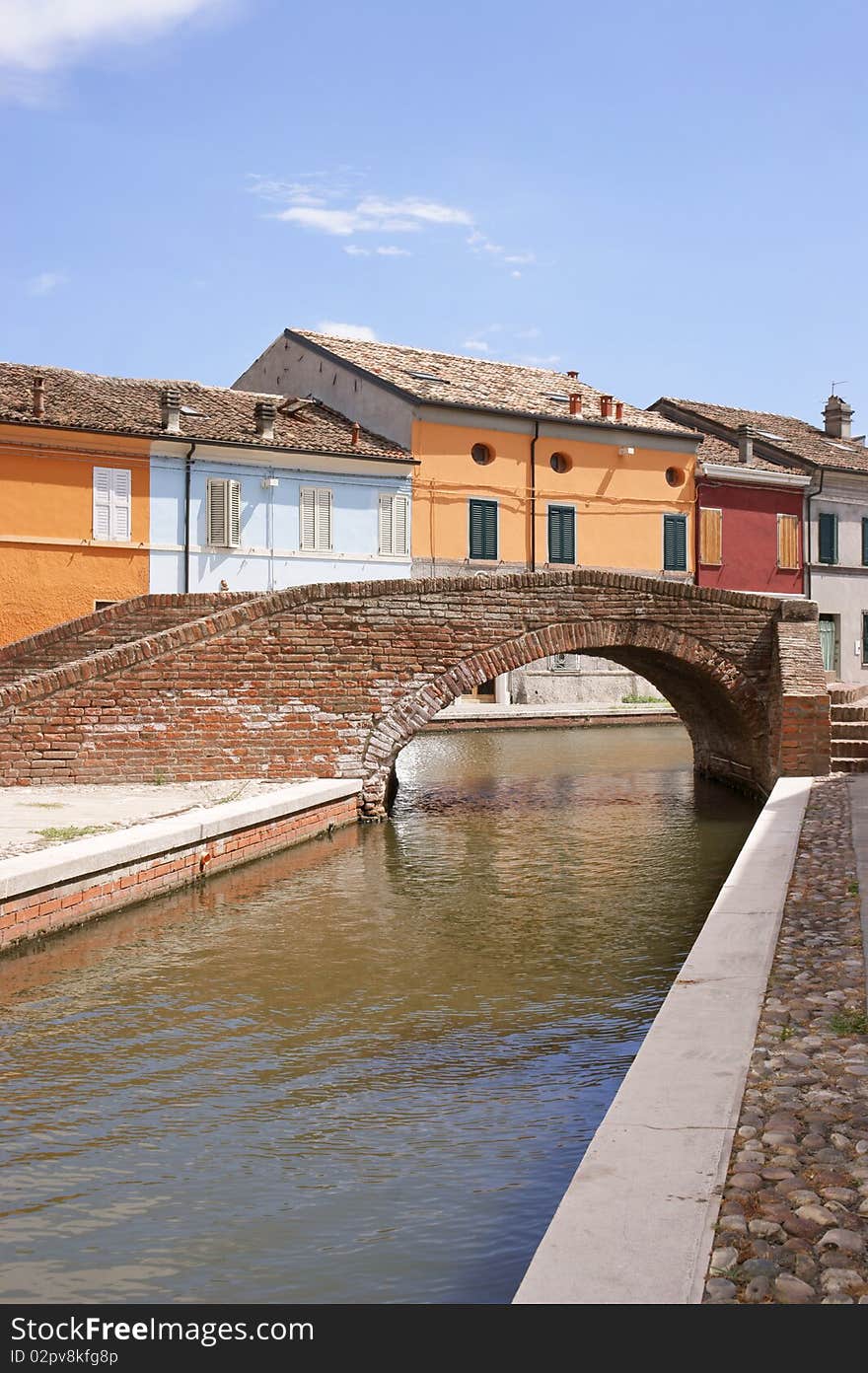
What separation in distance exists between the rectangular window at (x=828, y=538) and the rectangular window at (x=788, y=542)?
0.86 m

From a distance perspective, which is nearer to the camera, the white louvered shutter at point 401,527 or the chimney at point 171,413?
the chimney at point 171,413

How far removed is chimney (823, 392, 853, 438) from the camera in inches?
1487

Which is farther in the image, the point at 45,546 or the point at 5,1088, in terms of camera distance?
the point at 45,546

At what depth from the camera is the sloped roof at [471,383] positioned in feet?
92.5

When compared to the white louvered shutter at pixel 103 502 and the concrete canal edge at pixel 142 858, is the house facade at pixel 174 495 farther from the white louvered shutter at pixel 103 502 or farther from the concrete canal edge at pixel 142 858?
the concrete canal edge at pixel 142 858

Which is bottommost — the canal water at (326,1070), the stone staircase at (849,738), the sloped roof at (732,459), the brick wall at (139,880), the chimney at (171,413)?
the canal water at (326,1070)

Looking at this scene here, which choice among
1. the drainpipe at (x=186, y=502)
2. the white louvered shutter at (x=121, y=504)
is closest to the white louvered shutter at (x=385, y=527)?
the drainpipe at (x=186, y=502)

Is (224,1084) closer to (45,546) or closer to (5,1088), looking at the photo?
(5,1088)

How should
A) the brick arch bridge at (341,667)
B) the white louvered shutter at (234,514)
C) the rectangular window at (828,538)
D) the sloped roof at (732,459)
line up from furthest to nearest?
1. the rectangular window at (828,538)
2. the sloped roof at (732,459)
3. the white louvered shutter at (234,514)
4. the brick arch bridge at (341,667)

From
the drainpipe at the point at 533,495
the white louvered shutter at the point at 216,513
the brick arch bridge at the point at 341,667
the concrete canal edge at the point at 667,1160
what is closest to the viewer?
the concrete canal edge at the point at 667,1160

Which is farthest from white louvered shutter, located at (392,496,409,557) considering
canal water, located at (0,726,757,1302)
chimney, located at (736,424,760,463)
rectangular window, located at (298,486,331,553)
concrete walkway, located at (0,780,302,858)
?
canal water, located at (0,726,757,1302)
